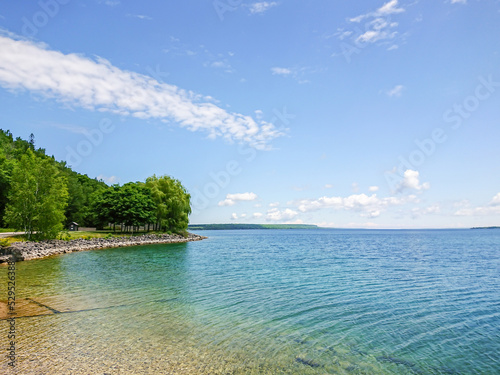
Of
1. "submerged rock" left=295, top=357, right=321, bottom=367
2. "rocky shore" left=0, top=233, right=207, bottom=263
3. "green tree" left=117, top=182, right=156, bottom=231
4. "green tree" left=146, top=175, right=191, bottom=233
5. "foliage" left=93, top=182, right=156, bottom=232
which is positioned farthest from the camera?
"green tree" left=146, top=175, right=191, bottom=233

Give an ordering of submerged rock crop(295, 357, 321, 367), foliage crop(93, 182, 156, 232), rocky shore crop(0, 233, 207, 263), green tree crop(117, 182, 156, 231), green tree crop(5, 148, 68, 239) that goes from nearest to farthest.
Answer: submerged rock crop(295, 357, 321, 367), rocky shore crop(0, 233, 207, 263), green tree crop(5, 148, 68, 239), green tree crop(117, 182, 156, 231), foliage crop(93, 182, 156, 232)

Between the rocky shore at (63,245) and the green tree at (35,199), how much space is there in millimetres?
2845

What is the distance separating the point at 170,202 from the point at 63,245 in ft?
108

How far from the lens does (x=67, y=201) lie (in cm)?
9162

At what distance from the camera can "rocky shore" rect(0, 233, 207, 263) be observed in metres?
36.4

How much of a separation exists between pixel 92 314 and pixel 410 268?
30768mm

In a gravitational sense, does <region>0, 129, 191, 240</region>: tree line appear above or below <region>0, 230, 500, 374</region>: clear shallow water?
above

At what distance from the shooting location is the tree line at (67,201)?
47250 millimetres

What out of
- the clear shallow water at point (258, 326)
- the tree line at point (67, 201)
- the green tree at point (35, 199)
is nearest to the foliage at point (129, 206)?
the tree line at point (67, 201)

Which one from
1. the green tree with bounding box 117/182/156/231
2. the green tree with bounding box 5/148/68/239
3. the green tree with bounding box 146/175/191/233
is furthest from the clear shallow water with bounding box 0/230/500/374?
the green tree with bounding box 146/175/191/233

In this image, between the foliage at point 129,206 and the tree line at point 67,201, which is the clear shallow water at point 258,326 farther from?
the foliage at point 129,206

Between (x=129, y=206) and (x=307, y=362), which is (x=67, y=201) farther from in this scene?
(x=307, y=362)

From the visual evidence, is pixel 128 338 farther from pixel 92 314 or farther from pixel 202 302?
pixel 202 302

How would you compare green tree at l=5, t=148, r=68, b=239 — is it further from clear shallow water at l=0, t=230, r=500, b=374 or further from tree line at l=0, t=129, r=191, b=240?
clear shallow water at l=0, t=230, r=500, b=374
